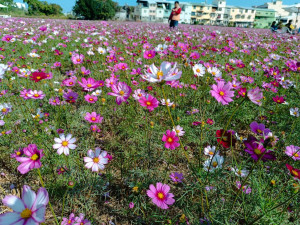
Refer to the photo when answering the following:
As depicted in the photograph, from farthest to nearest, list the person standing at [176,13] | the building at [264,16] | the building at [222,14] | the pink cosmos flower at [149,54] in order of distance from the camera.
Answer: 1. the building at [264,16]
2. the building at [222,14]
3. the person standing at [176,13]
4. the pink cosmos flower at [149,54]

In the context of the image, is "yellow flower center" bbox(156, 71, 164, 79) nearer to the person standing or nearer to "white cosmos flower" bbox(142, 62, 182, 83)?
"white cosmos flower" bbox(142, 62, 182, 83)

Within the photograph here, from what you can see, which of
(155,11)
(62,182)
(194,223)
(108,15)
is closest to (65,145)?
(62,182)

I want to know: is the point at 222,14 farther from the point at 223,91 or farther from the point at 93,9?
the point at 223,91

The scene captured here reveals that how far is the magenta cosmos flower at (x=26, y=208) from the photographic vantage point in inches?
22.3

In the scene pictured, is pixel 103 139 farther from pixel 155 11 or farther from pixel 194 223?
pixel 155 11

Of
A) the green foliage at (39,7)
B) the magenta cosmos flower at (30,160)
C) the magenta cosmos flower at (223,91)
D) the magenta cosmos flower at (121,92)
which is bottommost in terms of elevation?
the magenta cosmos flower at (30,160)

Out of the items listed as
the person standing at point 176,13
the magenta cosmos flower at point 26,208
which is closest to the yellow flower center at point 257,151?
the magenta cosmos flower at point 26,208

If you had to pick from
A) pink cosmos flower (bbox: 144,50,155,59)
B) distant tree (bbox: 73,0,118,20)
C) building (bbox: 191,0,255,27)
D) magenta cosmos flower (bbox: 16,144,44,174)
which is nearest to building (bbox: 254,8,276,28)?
building (bbox: 191,0,255,27)

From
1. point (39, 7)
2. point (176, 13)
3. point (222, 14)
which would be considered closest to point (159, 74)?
point (176, 13)

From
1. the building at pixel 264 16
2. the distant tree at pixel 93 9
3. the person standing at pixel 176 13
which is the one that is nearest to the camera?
the person standing at pixel 176 13

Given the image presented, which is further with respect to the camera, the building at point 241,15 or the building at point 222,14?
the building at point 241,15

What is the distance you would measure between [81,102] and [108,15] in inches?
1254

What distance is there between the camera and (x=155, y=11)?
52.5 metres

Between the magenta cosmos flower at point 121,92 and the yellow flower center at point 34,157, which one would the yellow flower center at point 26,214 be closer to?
the yellow flower center at point 34,157
